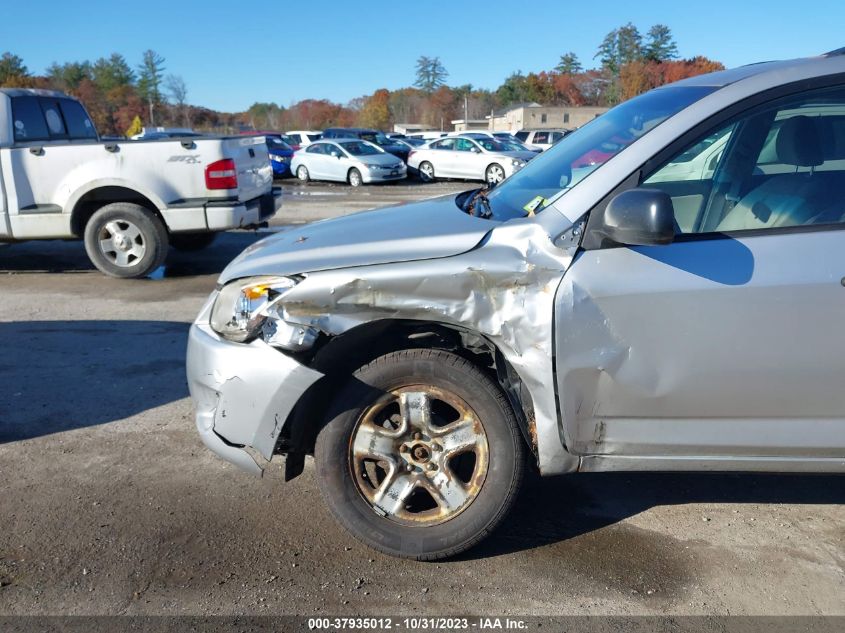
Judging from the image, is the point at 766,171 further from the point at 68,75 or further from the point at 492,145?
the point at 68,75

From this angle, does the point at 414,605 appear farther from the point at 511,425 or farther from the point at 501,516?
the point at 511,425

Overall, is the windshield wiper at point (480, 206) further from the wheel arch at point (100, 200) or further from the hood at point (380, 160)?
the hood at point (380, 160)

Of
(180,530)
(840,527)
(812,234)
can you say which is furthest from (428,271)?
(840,527)

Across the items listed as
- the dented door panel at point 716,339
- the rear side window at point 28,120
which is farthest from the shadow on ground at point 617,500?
the rear side window at point 28,120

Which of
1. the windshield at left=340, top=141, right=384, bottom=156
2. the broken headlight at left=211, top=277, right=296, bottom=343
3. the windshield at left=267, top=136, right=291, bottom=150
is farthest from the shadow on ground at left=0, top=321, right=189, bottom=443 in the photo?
the windshield at left=267, top=136, right=291, bottom=150

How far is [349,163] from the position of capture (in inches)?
963

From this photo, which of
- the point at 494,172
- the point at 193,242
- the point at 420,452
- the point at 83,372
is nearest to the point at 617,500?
the point at 420,452

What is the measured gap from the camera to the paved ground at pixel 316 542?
9.75 ft

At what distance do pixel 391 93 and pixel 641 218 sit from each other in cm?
12681

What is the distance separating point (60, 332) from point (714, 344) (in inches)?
223

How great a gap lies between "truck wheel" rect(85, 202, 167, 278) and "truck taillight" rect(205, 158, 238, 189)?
0.78 meters

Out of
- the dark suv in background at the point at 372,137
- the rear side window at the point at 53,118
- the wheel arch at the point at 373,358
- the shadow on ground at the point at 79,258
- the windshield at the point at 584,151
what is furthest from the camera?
the dark suv in background at the point at 372,137

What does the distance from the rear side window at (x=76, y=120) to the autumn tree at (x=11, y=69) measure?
65.2 meters

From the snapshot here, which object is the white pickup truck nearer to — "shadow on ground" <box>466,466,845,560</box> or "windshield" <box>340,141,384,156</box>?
"shadow on ground" <box>466,466,845,560</box>
